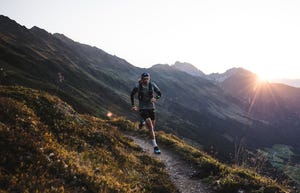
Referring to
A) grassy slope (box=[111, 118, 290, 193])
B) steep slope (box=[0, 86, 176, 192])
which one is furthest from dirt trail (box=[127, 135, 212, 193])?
steep slope (box=[0, 86, 176, 192])

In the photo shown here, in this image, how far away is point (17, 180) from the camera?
6988mm

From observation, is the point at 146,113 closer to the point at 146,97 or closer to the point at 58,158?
the point at 146,97

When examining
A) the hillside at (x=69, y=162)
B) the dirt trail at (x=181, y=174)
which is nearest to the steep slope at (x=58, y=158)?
the hillside at (x=69, y=162)

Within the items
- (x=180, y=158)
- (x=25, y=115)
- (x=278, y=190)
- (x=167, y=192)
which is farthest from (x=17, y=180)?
(x=180, y=158)

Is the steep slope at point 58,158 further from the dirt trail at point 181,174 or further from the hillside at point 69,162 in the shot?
the dirt trail at point 181,174

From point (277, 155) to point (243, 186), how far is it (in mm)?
191283

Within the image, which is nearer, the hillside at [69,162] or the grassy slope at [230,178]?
the hillside at [69,162]

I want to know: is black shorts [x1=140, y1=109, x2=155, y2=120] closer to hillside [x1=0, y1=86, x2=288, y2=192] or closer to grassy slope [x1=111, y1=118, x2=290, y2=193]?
hillside [x1=0, y1=86, x2=288, y2=192]

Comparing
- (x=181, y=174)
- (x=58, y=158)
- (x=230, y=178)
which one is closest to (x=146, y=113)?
(x=181, y=174)

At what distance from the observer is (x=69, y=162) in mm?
9031

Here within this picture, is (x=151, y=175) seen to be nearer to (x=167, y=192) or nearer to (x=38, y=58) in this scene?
(x=167, y=192)

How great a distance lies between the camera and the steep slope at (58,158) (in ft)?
24.7

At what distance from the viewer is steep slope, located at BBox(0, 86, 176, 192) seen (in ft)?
24.7

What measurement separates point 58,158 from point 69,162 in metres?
0.36
